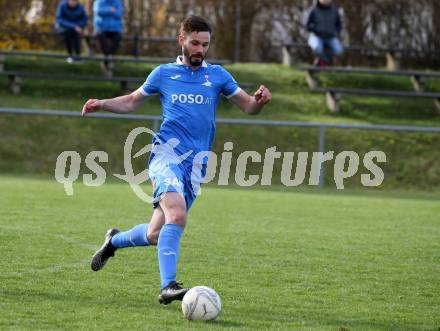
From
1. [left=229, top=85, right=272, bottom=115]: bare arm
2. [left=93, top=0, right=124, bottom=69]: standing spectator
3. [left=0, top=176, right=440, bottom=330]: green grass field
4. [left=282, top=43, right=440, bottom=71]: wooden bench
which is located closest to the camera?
[left=0, top=176, right=440, bottom=330]: green grass field

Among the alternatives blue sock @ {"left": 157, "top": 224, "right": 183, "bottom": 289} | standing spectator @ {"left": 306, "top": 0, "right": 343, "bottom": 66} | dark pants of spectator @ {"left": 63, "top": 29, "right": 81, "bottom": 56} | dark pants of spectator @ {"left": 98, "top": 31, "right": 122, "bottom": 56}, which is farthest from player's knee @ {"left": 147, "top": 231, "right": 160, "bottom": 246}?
dark pants of spectator @ {"left": 63, "top": 29, "right": 81, "bottom": 56}

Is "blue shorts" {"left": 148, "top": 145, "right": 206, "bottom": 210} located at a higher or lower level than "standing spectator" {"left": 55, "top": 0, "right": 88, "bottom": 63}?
lower

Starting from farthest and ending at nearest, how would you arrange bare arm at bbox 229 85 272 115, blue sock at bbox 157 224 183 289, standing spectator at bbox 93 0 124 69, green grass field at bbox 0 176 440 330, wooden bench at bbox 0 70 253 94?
1. standing spectator at bbox 93 0 124 69
2. wooden bench at bbox 0 70 253 94
3. bare arm at bbox 229 85 272 115
4. blue sock at bbox 157 224 183 289
5. green grass field at bbox 0 176 440 330

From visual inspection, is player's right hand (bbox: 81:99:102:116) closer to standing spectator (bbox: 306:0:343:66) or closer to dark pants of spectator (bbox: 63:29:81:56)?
standing spectator (bbox: 306:0:343:66)

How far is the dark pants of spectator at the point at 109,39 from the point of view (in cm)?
1975

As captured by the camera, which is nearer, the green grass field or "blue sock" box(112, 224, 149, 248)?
the green grass field

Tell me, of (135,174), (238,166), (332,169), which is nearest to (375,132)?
(332,169)

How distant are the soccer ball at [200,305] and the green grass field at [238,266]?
54 millimetres

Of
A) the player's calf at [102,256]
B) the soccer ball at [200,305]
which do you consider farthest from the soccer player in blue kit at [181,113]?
the soccer ball at [200,305]

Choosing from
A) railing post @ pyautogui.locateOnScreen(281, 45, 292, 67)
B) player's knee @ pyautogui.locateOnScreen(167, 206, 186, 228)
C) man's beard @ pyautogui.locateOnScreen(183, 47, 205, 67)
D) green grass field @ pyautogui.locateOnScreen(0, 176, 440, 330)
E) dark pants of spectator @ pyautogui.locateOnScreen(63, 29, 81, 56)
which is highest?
man's beard @ pyautogui.locateOnScreen(183, 47, 205, 67)

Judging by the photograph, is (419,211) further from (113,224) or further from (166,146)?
(166,146)

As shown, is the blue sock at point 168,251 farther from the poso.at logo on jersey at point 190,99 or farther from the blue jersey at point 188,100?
the poso.at logo on jersey at point 190,99

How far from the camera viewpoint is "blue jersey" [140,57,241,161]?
618 cm

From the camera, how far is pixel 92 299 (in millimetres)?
5871
